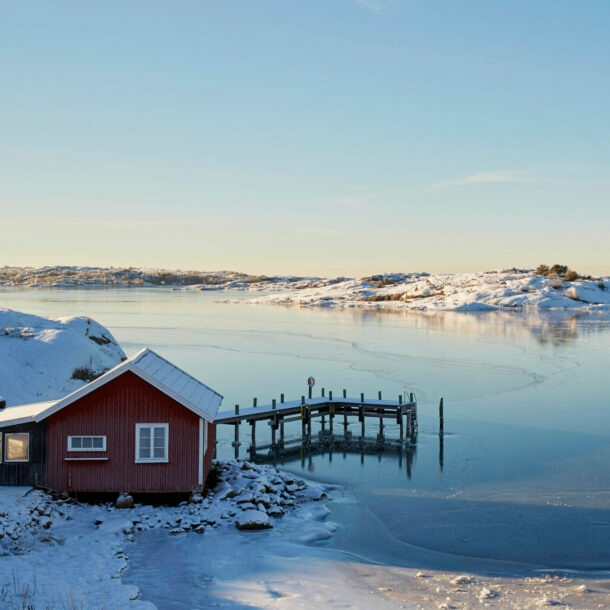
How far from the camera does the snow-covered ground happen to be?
580 inches

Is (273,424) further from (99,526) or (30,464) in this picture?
(99,526)

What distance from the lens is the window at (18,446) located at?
66.3 ft

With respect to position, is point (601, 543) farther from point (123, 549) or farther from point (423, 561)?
point (123, 549)

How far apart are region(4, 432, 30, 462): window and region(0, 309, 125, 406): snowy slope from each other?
10123 mm

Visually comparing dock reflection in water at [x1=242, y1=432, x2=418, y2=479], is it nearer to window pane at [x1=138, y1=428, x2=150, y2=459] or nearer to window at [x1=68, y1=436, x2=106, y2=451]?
window pane at [x1=138, y1=428, x2=150, y2=459]

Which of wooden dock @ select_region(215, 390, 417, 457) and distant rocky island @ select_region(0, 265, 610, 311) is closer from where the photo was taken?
wooden dock @ select_region(215, 390, 417, 457)

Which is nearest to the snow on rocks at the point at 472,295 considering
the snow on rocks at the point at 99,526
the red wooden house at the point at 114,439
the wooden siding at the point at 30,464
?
the snow on rocks at the point at 99,526

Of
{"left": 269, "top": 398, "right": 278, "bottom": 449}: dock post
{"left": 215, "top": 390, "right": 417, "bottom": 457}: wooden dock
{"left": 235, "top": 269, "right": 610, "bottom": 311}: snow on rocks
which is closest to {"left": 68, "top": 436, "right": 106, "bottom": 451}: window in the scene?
{"left": 215, "top": 390, "right": 417, "bottom": 457}: wooden dock

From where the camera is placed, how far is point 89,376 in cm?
3344

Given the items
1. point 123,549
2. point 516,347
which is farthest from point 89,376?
point 516,347

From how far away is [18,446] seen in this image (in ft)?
66.5

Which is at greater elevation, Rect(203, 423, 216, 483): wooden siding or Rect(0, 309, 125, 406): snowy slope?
Rect(0, 309, 125, 406): snowy slope

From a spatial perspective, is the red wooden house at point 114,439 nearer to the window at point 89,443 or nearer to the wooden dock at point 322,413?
the window at point 89,443

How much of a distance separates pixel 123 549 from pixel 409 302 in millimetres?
102863
